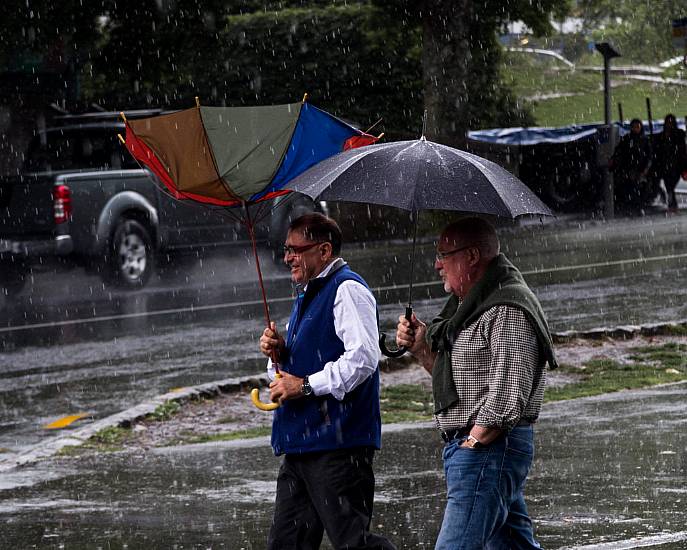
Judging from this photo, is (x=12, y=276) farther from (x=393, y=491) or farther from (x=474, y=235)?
(x=474, y=235)

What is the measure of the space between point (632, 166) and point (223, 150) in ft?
73.5

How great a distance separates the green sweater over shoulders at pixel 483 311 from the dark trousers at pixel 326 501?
58cm

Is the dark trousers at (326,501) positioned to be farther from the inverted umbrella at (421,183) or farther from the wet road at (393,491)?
the wet road at (393,491)

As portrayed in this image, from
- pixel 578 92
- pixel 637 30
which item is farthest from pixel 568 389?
pixel 637 30

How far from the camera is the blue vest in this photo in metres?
5.43

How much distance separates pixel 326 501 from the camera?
5.39 metres

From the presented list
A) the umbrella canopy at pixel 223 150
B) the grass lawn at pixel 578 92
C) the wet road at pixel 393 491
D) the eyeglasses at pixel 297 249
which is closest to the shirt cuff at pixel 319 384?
the eyeglasses at pixel 297 249

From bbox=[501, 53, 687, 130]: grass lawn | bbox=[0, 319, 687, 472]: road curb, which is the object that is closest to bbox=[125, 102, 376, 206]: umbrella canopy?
bbox=[0, 319, 687, 472]: road curb

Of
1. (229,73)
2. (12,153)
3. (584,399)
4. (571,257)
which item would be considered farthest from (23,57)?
(584,399)

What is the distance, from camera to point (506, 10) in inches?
1061

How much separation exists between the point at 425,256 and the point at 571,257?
217cm

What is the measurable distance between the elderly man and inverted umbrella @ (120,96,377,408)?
0.97 meters

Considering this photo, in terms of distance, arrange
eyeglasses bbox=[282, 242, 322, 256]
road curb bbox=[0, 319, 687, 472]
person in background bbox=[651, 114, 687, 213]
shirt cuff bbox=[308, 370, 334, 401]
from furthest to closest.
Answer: person in background bbox=[651, 114, 687, 213], road curb bbox=[0, 319, 687, 472], eyeglasses bbox=[282, 242, 322, 256], shirt cuff bbox=[308, 370, 334, 401]

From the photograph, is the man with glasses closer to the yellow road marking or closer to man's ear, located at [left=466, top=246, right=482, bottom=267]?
man's ear, located at [left=466, top=246, right=482, bottom=267]
